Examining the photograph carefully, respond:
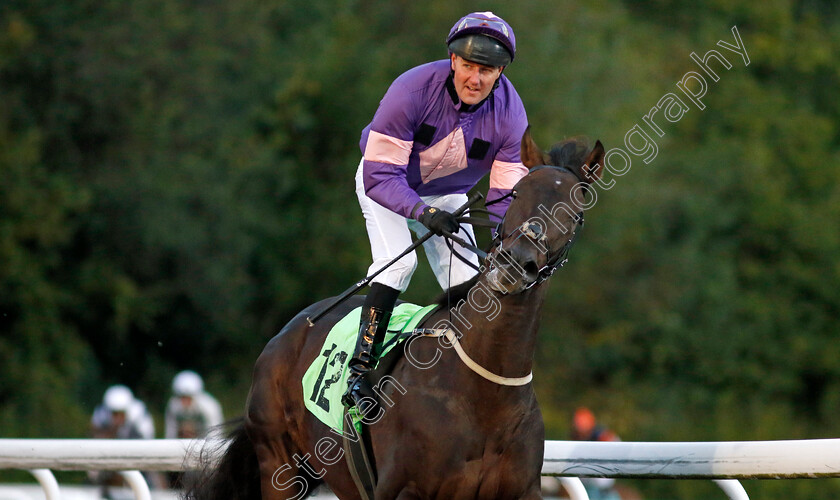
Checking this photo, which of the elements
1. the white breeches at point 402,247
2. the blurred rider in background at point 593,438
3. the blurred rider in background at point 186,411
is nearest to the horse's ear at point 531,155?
the white breeches at point 402,247

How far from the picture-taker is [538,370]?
24.2 meters

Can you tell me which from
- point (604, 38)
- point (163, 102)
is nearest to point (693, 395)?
point (604, 38)

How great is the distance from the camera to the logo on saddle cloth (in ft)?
16.0

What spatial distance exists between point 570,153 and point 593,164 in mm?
101

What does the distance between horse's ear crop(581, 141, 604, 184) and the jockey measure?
427mm

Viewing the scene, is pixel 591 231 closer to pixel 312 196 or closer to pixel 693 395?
pixel 693 395

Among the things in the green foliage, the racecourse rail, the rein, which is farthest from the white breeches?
the green foliage

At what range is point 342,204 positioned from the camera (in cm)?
2253

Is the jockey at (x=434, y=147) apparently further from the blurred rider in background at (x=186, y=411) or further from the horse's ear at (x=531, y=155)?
the blurred rider in background at (x=186, y=411)

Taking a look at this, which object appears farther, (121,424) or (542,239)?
(121,424)

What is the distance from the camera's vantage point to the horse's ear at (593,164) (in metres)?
4.31

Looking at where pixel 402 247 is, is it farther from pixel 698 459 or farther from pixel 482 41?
pixel 698 459

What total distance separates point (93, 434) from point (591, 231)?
13.5 m

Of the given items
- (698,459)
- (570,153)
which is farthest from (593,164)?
(698,459)
